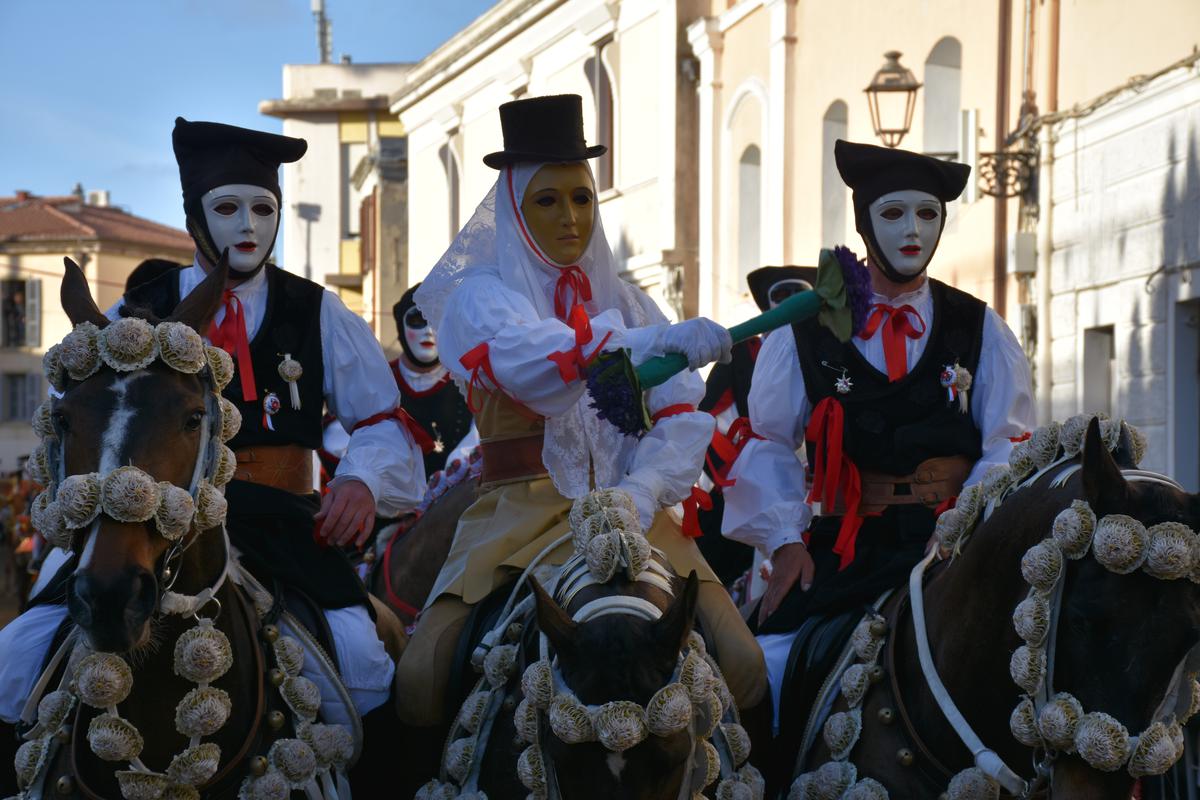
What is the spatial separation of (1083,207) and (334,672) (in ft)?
33.5

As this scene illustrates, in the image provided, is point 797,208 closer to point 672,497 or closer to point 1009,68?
point 1009,68

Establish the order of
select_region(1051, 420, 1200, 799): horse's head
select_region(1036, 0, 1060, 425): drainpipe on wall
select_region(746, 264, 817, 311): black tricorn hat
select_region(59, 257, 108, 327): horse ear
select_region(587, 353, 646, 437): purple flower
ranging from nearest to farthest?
select_region(1051, 420, 1200, 799): horse's head, select_region(59, 257, 108, 327): horse ear, select_region(587, 353, 646, 437): purple flower, select_region(746, 264, 817, 311): black tricorn hat, select_region(1036, 0, 1060, 425): drainpipe on wall

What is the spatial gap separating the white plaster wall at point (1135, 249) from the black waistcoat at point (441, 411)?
5382 millimetres

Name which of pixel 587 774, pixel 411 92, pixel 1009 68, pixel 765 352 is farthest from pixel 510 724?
pixel 411 92

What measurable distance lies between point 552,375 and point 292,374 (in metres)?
1.06

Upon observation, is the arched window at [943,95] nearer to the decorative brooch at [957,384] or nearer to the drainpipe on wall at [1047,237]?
the drainpipe on wall at [1047,237]

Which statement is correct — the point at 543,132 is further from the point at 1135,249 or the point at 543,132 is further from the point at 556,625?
the point at 1135,249

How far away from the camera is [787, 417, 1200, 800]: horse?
3848mm

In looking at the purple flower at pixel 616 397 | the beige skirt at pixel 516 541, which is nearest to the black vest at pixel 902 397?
the beige skirt at pixel 516 541

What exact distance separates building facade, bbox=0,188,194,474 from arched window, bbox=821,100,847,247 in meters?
45.1

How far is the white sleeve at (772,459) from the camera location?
594 cm

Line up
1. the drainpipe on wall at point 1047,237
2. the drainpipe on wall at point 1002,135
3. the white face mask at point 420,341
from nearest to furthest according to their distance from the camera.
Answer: the white face mask at point 420,341
the drainpipe on wall at point 1047,237
the drainpipe on wall at point 1002,135

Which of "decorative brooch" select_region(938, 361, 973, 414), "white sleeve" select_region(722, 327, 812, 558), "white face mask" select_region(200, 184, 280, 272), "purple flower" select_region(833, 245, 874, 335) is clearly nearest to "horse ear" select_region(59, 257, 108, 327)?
"white face mask" select_region(200, 184, 280, 272)

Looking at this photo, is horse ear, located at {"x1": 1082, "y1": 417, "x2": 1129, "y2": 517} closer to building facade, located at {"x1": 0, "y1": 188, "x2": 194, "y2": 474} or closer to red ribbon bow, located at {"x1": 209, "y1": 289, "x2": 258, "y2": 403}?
red ribbon bow, located at {"x1": 209, "y1": 289, "x2": 258, "y2": 403}
